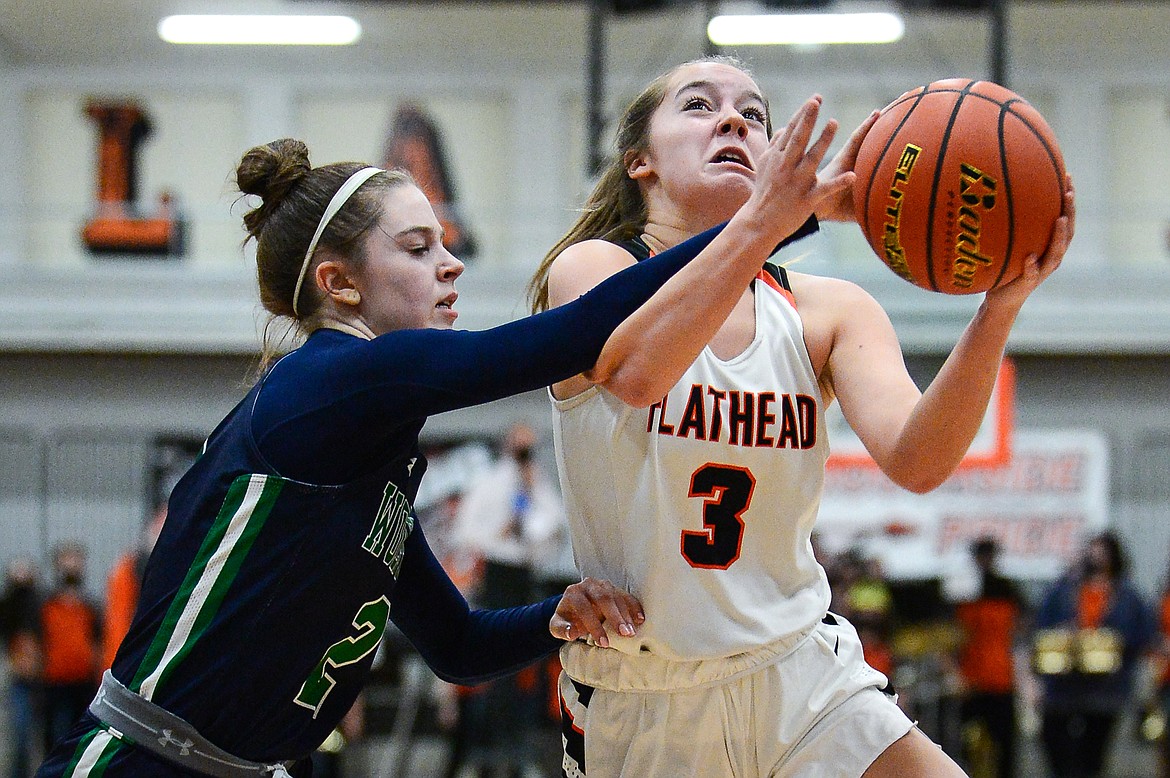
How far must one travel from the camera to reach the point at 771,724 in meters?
2.62

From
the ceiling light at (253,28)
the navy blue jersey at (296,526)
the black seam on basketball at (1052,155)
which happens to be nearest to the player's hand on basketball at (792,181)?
the navy blue jersey at (296,526)

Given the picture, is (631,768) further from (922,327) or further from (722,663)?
(922,327)

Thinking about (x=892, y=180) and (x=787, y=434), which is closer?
(x=892, y=180)

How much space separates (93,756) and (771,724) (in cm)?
122

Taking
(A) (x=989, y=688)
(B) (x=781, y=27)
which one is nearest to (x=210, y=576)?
(A) (x=989, y=688)

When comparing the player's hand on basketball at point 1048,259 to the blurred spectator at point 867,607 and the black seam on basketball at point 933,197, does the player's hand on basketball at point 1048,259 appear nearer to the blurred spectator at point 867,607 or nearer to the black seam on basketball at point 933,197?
the black seam on basketball at point 933,197

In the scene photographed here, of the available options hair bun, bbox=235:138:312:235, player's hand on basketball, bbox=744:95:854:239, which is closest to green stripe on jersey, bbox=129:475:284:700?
hair bun, bbox=235:138:312:235

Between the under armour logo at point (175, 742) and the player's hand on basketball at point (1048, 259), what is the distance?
1576 mm

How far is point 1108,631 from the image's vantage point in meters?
9.45

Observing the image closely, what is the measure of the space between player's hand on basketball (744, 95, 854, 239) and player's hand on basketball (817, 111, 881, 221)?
62 millimetres

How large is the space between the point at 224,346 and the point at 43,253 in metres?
3.28

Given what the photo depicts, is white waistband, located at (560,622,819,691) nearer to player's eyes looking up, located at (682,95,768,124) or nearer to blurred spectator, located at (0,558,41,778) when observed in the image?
player's eyes looking up, located at (682,95,768,124)

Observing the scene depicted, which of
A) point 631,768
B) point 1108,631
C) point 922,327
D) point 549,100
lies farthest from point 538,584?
point 549,100

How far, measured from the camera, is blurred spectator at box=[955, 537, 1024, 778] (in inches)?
383
